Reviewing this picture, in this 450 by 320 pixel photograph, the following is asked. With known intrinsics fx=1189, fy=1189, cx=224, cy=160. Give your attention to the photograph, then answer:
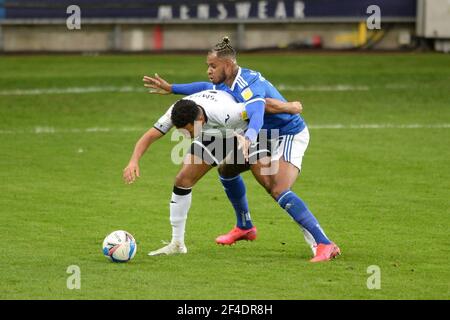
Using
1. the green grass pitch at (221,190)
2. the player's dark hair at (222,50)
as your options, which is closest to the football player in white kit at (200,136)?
the player's dark hair at (222,50)

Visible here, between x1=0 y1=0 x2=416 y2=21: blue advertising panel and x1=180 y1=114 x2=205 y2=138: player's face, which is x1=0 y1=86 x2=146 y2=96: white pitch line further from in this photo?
x1=180 y1=114 x2=205 y2=138: player's face

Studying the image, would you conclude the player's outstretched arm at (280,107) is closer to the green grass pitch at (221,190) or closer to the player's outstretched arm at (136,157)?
the player's outstretched arm at (136,157)

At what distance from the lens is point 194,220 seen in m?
13.8

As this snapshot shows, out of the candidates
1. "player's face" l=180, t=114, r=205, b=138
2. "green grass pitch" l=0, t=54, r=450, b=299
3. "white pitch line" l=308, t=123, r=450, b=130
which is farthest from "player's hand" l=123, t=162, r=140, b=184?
"white pitch line" l=308, t=123, r=450, b=130

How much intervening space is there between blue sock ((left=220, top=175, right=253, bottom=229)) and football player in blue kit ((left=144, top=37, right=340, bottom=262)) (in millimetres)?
10

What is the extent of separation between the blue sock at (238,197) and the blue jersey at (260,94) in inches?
28.6

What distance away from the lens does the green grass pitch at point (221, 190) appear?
10.4 m

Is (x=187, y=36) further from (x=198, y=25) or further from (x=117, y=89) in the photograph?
(x=117, y=89)

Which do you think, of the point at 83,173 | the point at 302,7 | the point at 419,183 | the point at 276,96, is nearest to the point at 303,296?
the point at 276,96

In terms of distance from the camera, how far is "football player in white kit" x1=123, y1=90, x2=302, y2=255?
1089 centimetres

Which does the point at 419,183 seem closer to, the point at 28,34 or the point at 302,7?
the point at 302,7

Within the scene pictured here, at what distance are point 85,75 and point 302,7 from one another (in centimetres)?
647

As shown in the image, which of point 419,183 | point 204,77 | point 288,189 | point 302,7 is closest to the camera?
point 288,189

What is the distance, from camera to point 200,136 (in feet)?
37.6
